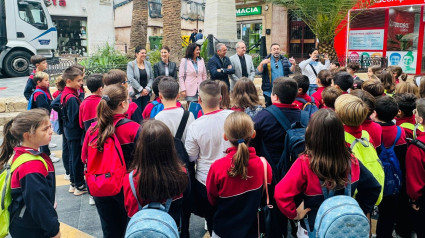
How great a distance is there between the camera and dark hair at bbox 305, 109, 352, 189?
2.23 m

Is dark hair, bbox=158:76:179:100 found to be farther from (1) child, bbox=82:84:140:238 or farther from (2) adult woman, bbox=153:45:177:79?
(2) adult woman, bbox=153:45:177:79

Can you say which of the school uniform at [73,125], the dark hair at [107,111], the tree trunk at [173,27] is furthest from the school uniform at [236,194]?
the tree trunk at [173,27]

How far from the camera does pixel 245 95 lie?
382 centimetres

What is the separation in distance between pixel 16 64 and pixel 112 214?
15379 millimetres

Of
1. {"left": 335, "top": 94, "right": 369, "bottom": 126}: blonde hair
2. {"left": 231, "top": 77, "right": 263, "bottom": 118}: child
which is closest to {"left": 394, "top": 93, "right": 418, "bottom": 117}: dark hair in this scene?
{"left": 335, "top": 94, "right": 369, "bottom": 126}: blonde hair

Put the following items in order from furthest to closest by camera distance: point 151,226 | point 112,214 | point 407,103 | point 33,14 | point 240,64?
point 33,14
point 240,64
point 407,103
point 112,214
point 151,226

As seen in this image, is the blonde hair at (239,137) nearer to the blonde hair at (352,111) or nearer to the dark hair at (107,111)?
the blonde hair at (352,111)

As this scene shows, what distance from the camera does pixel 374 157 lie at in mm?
2711

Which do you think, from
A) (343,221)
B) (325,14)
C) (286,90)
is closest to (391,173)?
(286,90)

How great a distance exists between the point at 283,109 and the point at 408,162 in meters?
1.14

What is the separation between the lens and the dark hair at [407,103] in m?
3.52

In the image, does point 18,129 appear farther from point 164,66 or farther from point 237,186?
point 164,66

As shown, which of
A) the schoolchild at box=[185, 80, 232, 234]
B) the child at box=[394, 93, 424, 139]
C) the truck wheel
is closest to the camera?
the schoolchild at box=[185, 80, 232, 234]

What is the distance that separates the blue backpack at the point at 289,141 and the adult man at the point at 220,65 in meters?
3.81
